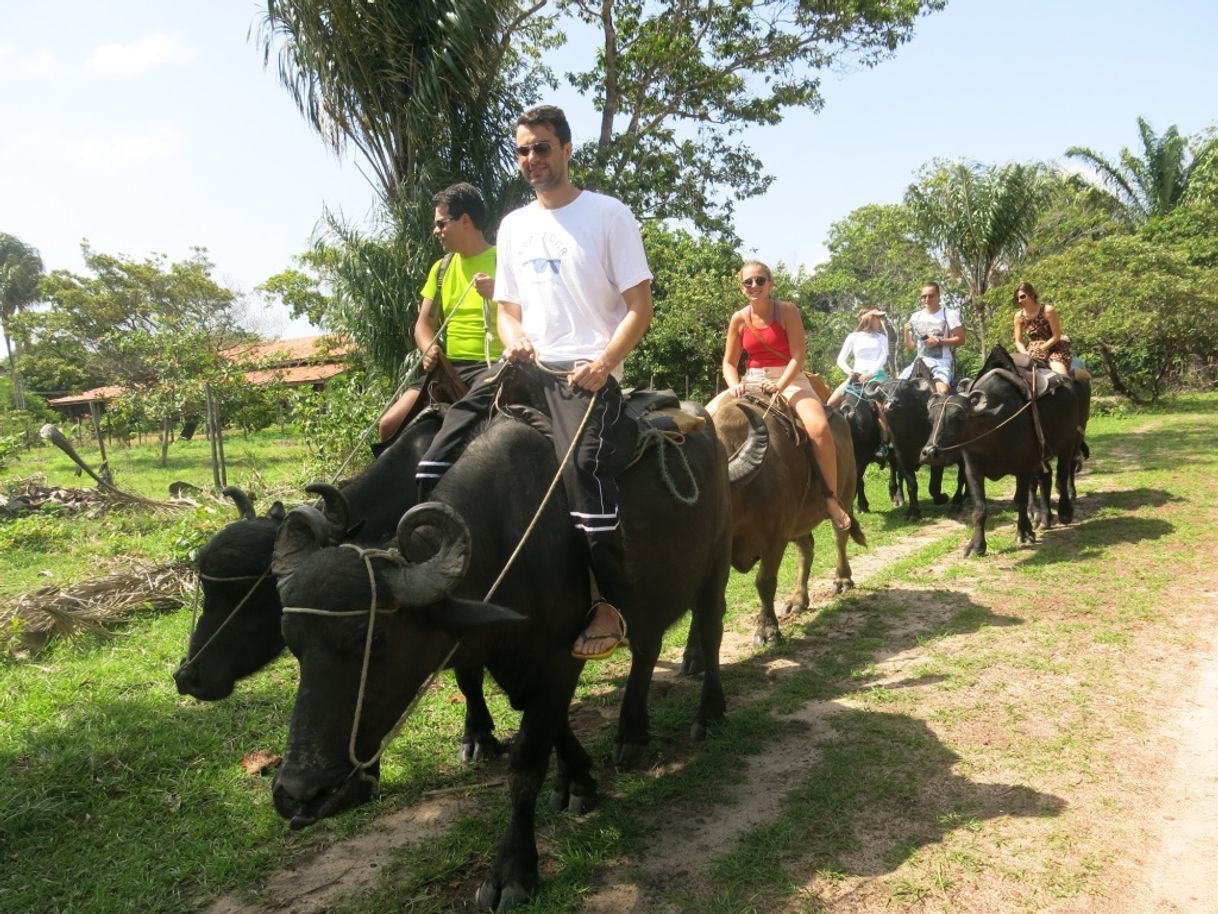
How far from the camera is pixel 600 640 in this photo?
3439 millimetres

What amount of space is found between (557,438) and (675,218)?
13.7 metres

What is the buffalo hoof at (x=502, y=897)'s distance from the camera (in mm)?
3186

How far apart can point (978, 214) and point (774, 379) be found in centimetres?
1749

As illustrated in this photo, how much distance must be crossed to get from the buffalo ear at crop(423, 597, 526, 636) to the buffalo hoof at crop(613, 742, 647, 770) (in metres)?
1.95

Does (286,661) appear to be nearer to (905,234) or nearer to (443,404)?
(443,404)

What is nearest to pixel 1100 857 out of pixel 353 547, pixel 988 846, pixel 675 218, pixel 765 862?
pixel 988 846

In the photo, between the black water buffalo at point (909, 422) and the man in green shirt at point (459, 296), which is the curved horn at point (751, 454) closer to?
the man in green shirt at point (459, 296)

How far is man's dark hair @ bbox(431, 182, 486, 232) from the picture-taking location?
5004mm

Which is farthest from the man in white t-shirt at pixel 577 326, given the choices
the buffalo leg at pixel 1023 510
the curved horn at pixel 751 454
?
the buffalo leg at pixel 1023 510

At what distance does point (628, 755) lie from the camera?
4.37m

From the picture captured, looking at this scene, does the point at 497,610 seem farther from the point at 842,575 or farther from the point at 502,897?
the point at 842,575

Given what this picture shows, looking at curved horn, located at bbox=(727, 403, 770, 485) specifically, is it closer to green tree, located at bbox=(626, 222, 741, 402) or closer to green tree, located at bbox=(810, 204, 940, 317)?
green tree, located at bbox=(626, 222, 741, 402)

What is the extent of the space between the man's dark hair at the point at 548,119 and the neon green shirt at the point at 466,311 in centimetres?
142

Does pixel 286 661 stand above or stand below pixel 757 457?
below
